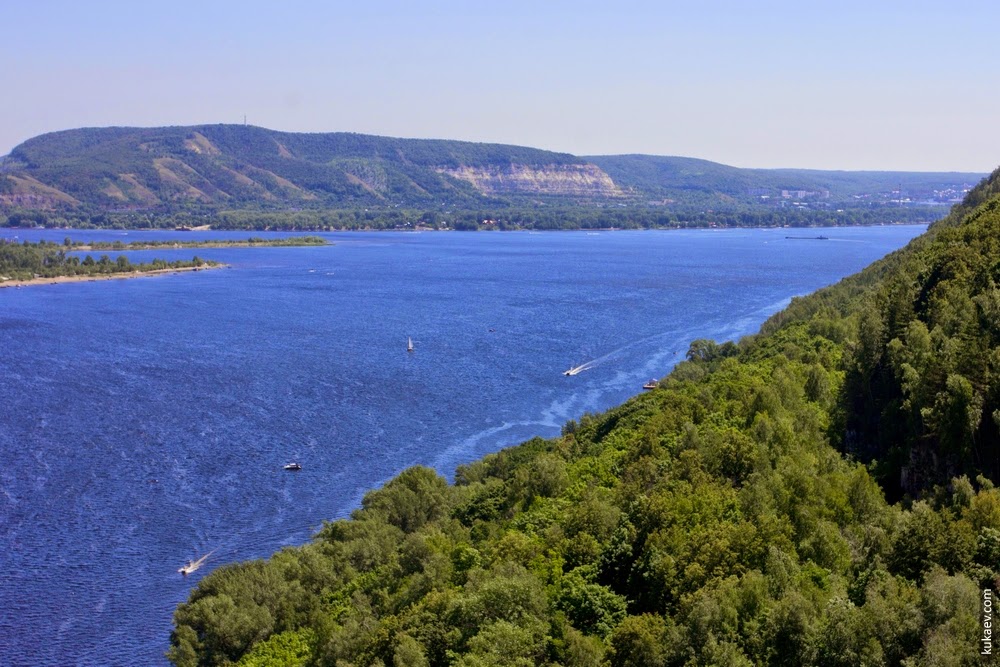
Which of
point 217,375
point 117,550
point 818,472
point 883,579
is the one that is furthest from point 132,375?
point 883,579

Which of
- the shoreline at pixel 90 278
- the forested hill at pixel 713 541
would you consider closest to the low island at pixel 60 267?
the shoreline at pixel 90 278

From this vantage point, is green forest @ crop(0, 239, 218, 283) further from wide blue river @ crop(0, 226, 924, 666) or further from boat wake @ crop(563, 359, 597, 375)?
boat wake @ crop(563, 359, 597, 375)

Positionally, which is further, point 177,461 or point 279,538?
point 177,461

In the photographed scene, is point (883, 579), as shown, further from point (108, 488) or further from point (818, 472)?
point (108, 488)

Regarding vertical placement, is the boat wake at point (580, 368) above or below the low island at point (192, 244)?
below

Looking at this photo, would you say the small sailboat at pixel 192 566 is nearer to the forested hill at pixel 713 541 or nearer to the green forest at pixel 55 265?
the forested hill at pixel 713 541
